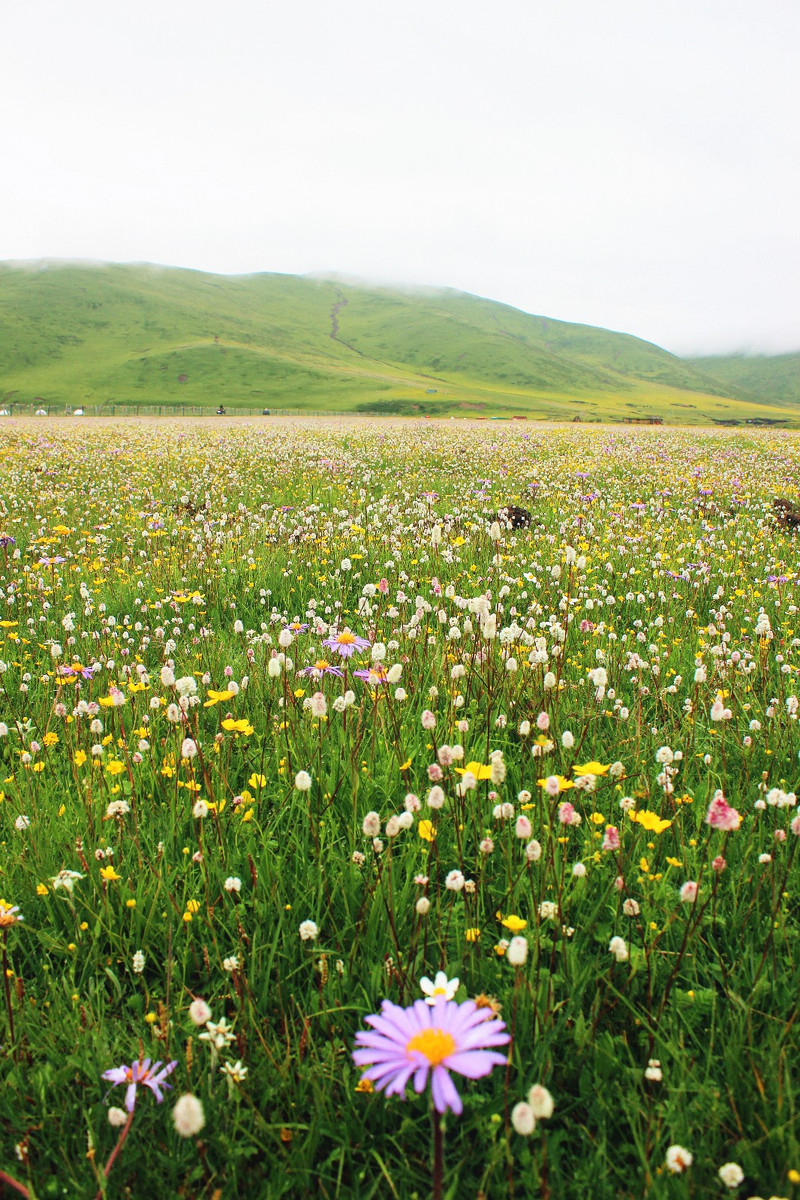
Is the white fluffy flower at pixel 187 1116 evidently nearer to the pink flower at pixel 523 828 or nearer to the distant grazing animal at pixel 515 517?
the pink flower at pixel 523 828

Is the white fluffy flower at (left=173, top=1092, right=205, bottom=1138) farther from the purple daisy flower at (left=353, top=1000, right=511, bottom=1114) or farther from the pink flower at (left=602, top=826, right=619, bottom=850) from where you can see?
the pink flower at (left=602, top=826, right=619, bottom=850)

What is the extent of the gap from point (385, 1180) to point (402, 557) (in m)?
6.18

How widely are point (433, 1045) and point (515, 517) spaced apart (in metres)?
8.35

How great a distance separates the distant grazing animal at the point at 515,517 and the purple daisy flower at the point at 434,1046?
7.66 metres

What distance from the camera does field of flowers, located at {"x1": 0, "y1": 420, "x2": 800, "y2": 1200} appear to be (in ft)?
5.38

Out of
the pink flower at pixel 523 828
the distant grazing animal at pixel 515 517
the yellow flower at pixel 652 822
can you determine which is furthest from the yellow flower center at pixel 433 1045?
the distant grazing animal at pixel 515 517

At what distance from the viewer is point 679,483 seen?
42.0ft

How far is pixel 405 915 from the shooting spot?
7.97 feet

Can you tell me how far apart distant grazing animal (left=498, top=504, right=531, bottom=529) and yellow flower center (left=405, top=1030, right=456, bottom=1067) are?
7708 millimetres

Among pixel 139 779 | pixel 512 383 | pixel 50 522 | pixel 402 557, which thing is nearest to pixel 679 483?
pixel 402 557

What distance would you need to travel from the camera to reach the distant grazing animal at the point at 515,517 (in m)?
8.75

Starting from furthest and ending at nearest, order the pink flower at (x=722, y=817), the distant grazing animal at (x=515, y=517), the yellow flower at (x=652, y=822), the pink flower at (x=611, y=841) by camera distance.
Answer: the distant grazing animal at (x=515, y=517) < the yellow flower at (x=652, y=822) < the pink flower at (x=611, y=841) < the pink flower at (x=722, y=817)

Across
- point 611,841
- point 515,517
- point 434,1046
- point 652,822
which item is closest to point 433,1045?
point 434,1046

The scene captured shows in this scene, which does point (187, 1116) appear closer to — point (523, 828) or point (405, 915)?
point (523, 828)
